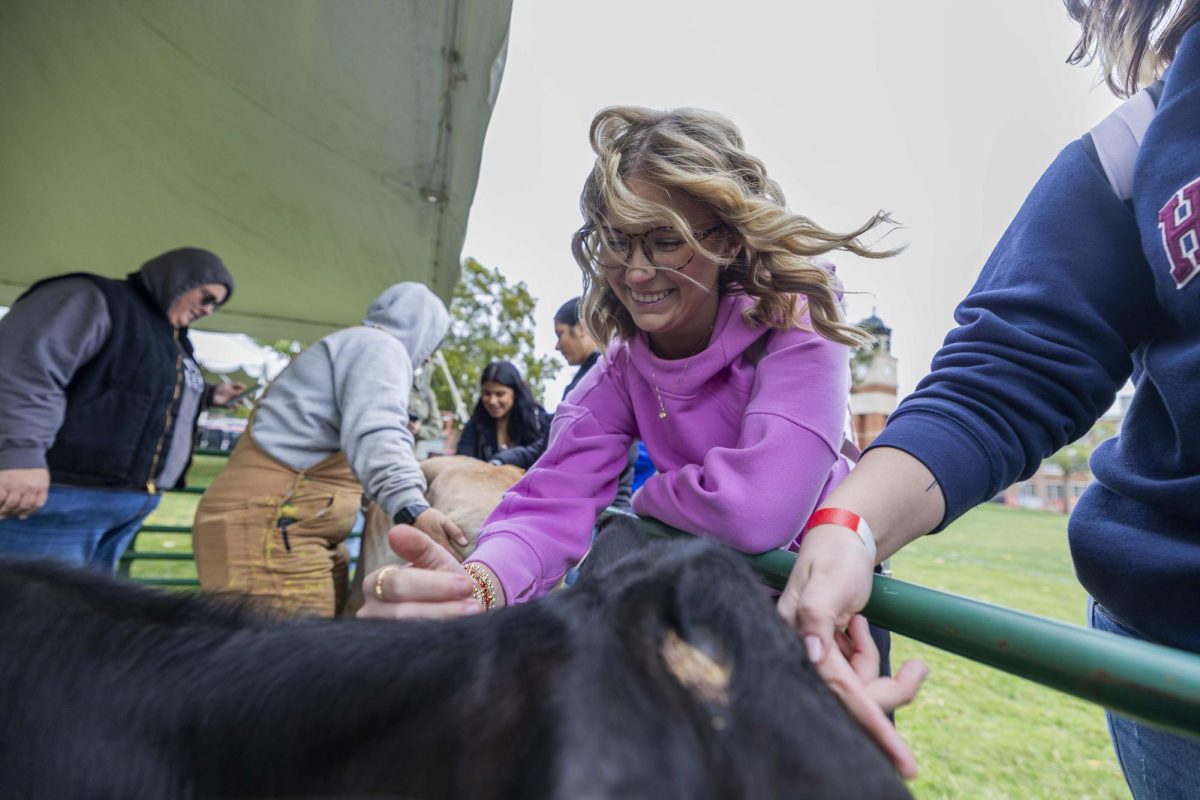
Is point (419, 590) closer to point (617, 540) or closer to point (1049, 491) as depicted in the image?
Result: point (617, 540)

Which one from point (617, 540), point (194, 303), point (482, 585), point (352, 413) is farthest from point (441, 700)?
point (194, 303)

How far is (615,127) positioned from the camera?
164cm

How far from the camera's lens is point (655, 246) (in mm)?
1487

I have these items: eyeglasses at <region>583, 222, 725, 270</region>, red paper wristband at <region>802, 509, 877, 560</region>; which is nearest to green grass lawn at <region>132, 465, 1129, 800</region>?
red paper wristband at <region>802, 509, 877, 560</region>

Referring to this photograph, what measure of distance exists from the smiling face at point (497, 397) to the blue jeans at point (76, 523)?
2.52m

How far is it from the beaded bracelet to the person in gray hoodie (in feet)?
4.20

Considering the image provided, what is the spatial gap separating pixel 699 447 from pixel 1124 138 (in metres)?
0.92

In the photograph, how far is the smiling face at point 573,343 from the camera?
4.23 meters

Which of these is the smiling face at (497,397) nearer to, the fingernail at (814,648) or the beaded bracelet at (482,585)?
the beaded bracelet at (482,585)

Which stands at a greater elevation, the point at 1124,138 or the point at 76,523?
the point at 1124,138

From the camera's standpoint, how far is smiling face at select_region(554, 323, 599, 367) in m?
4.23

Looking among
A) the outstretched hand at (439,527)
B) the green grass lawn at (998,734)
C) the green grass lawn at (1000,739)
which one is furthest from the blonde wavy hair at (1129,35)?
the green grass lawn at (1000,739)

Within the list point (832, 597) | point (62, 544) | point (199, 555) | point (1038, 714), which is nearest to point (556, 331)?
point (199, 555)

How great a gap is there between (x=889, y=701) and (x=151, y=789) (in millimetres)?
672
